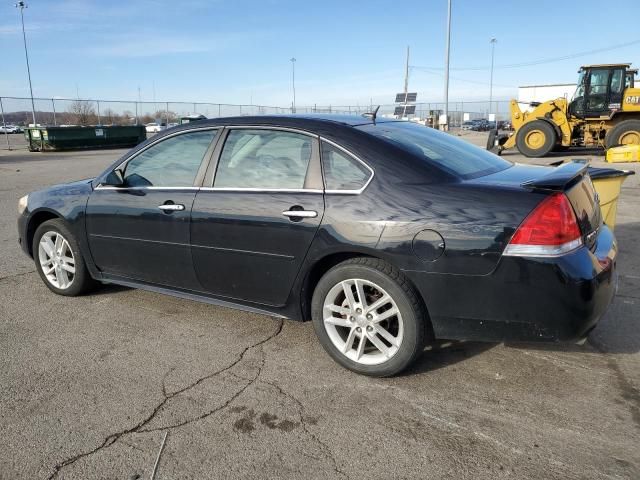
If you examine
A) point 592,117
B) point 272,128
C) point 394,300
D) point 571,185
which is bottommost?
point 394,300

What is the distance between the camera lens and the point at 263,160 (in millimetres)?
3469

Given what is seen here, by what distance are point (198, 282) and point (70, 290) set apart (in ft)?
5.09

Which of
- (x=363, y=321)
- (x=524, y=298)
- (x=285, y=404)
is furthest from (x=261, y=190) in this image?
(x=524, y=298)

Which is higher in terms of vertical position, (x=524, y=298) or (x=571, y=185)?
(x=571, y=185)

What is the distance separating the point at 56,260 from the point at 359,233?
2.99 metres

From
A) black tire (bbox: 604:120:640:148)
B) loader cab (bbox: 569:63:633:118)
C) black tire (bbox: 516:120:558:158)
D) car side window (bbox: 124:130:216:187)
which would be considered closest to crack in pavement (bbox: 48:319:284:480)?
car side window (bbox: 124:130:216:187)

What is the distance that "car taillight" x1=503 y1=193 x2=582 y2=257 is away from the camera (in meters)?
2.61

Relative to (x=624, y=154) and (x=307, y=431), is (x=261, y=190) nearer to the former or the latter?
(x=307, y=431)

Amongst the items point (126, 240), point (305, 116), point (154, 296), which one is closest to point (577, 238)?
point (305, 116)

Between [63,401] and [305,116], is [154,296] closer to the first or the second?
[63,401]

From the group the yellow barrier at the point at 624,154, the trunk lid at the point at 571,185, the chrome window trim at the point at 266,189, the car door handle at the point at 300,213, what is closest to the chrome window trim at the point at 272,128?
the chrome window trim at the point at 266,189

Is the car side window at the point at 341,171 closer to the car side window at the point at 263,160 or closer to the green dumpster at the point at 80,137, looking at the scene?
the car side window at the point at 263,160

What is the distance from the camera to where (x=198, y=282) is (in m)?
3.70

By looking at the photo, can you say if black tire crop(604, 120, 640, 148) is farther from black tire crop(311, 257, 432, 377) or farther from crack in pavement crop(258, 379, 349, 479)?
crack in pavement crop(258, 379, 349, 479)
